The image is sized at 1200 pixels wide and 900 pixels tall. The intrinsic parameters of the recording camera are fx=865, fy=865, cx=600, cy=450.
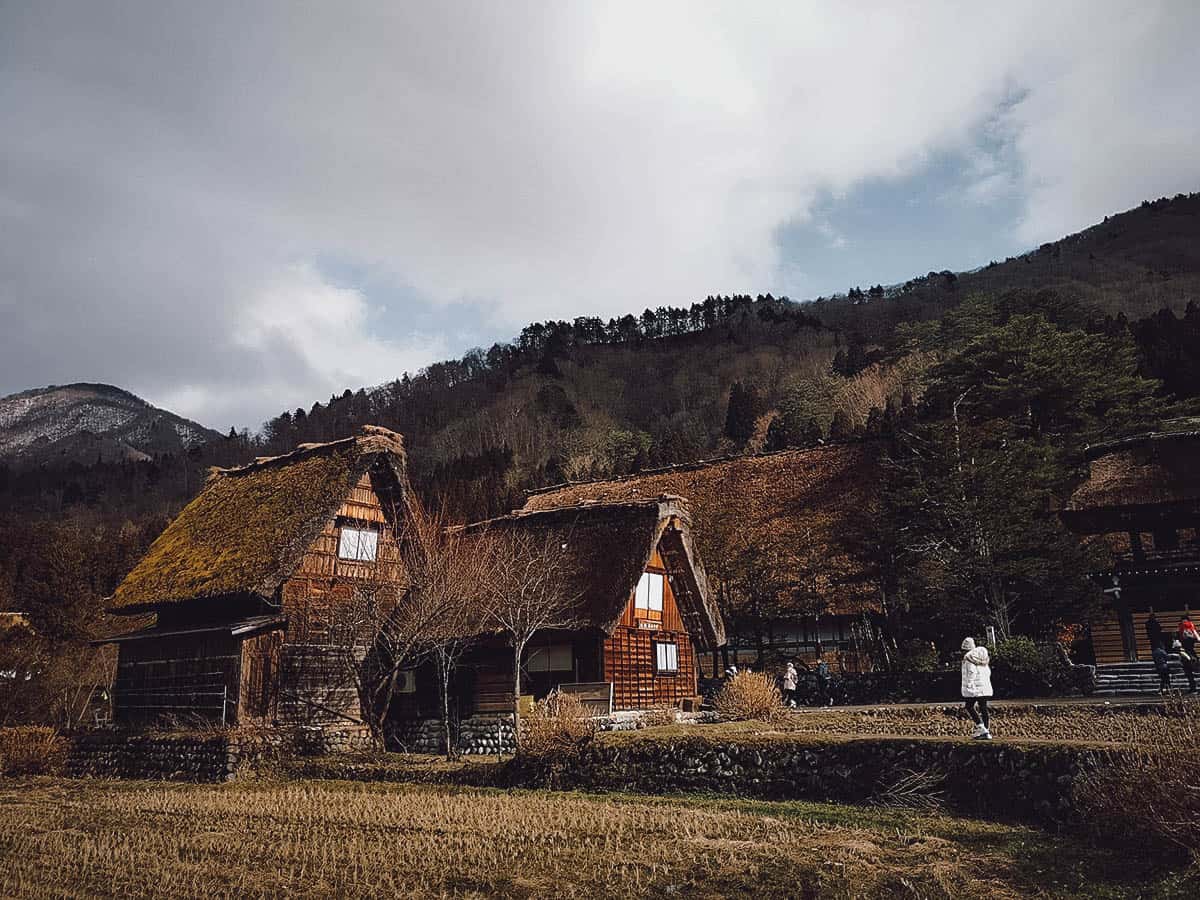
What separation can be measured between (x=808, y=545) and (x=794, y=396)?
138ft

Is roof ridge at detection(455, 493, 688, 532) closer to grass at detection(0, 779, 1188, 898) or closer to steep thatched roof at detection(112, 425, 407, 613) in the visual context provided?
steep thatched roof at detection(112, 425, 407, 613)

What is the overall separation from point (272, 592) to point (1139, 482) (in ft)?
85.2

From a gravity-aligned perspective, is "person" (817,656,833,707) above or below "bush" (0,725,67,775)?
above

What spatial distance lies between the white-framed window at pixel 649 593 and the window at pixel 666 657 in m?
1.08

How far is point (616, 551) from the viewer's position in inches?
902

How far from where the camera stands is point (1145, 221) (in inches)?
5349

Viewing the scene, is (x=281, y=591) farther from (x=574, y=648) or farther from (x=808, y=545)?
(x=808, y=545)

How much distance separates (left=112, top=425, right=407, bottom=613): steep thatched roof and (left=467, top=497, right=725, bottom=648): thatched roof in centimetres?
444

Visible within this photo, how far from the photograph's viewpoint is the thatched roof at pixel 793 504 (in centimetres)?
3003

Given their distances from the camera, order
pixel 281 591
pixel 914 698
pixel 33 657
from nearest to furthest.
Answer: pixel 281 591, pixel 914 698, pixel 33 657

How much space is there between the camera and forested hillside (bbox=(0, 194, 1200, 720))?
33.5 m

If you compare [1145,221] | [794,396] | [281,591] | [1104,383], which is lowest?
[281,591]

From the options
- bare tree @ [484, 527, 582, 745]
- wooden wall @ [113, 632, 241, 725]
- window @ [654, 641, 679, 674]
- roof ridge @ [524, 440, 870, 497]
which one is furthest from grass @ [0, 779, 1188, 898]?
roof ridge @ [524, 440, 870, 497]

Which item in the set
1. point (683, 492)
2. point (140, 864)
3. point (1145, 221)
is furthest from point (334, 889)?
point (1145, 221)
